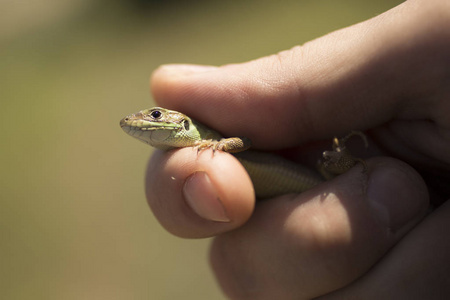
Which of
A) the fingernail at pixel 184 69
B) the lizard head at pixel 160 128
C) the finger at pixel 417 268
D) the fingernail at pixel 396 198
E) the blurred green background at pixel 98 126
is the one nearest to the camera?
the finger at pixel 417 268

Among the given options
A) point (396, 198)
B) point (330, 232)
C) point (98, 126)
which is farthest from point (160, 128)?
point (98, 126)

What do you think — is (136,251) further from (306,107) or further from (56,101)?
(56,101)

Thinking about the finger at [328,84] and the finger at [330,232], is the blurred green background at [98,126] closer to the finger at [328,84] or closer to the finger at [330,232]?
the finger at [330,232]

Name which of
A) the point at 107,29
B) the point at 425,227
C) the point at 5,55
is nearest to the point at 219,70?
the point at 425,227

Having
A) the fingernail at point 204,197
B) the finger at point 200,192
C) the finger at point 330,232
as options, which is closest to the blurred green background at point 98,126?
the finger at point 330,232

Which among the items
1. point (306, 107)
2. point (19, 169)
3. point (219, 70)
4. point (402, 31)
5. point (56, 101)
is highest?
point (402, 31)

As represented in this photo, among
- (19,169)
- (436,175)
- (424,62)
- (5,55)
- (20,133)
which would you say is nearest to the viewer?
(424,62)

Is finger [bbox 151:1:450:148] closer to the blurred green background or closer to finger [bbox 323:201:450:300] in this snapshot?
finger [bbox 323:201:450:300]
